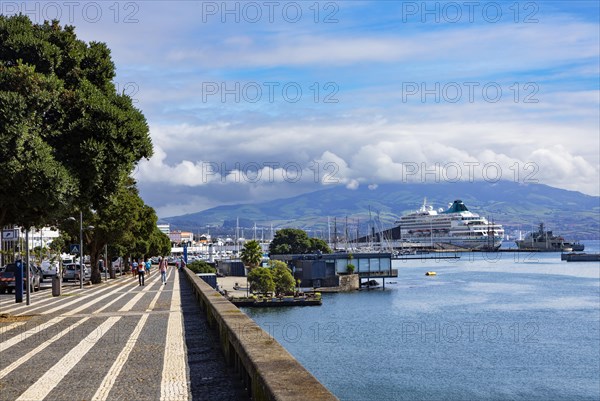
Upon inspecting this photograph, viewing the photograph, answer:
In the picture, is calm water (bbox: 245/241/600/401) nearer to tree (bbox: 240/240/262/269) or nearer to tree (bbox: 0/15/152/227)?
tree (bbox: 0/15/152/227)

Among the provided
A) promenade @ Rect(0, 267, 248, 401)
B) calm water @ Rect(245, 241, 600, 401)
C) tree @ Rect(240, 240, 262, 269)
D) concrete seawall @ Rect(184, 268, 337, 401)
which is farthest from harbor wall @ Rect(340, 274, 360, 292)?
concrete seawall @ Rect(184, 268, 337, 401)

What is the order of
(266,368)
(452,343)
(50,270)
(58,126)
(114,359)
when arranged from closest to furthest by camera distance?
(266,368)
(114,359)
(58,126)
(452,343)
(50,270)

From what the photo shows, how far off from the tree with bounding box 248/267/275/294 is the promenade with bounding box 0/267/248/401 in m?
86.7

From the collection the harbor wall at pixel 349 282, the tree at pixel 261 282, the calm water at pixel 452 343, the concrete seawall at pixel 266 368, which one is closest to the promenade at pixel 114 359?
the concrete seawall at pixel 266 368

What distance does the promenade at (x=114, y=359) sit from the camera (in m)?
10.7

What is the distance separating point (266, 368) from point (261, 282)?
341 feet

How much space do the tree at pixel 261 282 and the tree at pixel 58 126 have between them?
84.9m

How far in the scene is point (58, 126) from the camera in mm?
23719

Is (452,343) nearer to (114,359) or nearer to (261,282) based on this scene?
(261,282)

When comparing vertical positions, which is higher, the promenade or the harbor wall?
the promenade

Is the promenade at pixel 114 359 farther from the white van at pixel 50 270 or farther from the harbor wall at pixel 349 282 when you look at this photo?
the harbor wall at pixel 349 282

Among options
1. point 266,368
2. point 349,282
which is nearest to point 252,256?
point 349,282

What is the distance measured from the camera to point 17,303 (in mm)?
34562

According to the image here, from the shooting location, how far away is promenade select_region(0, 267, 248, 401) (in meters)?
10.7
